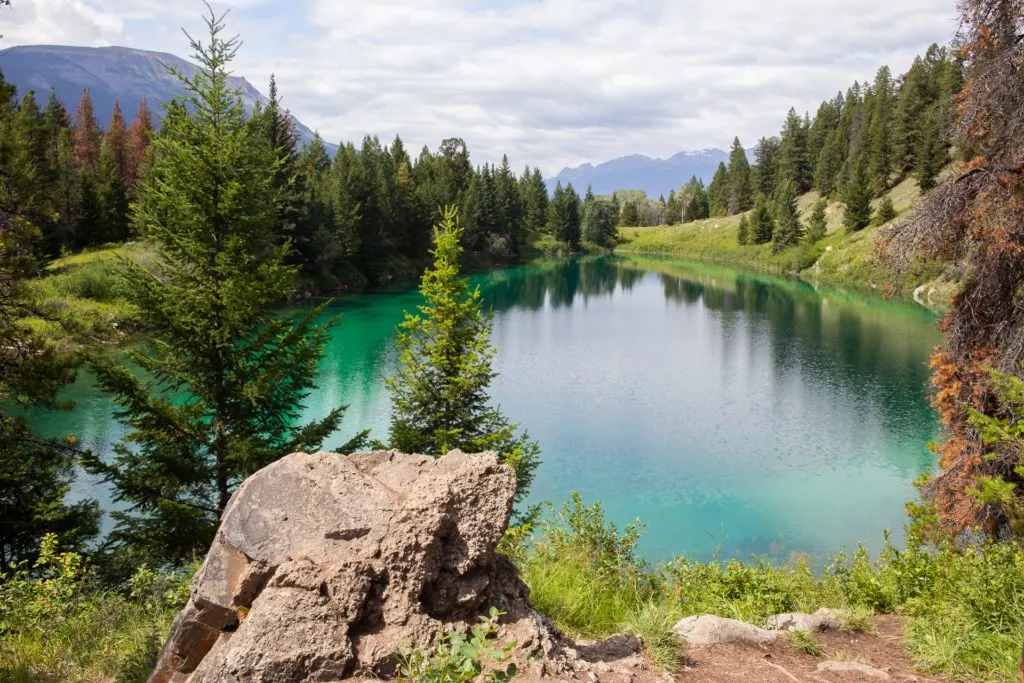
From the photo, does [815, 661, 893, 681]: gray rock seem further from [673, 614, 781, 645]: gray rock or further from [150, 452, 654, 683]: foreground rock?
[150, 452, 654, 683]: foreground rock

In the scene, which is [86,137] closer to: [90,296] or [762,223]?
[90,296]

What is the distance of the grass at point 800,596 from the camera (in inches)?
228

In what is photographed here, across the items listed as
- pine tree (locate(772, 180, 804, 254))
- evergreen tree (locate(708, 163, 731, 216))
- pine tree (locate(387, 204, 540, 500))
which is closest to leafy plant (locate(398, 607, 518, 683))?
pine tree (locate(387, 204, 540, 500))

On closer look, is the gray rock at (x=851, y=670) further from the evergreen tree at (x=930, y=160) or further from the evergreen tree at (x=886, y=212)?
the evergreen tree at (x=930, y=160)

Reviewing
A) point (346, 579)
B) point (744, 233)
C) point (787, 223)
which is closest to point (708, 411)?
point (346, 579)

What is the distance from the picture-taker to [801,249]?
89500 mm

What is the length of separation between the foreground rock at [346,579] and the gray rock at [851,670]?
1772 mm

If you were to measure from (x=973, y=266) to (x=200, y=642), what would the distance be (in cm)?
1229

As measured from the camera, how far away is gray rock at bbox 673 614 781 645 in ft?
20.3

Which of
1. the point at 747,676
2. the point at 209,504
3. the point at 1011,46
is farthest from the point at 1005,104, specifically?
the point at 209,504

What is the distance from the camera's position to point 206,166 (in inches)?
466

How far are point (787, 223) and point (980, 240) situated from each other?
88.9 m

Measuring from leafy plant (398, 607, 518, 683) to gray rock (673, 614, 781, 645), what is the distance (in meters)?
2.52

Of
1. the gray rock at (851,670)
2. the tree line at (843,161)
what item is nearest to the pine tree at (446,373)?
the gray rock at (851,670)
